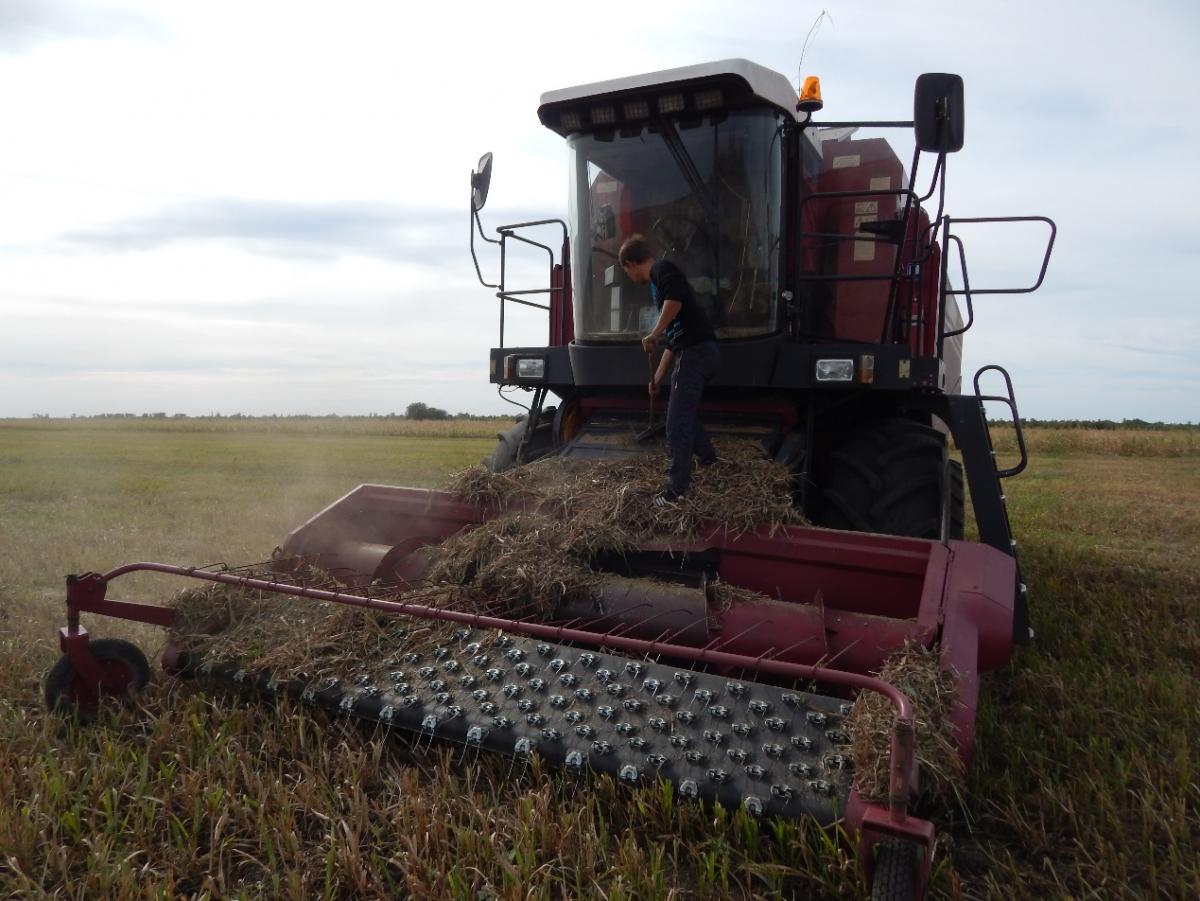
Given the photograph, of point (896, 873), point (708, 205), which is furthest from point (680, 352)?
point (896, 873)

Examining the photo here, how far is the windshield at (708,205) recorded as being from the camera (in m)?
4.57

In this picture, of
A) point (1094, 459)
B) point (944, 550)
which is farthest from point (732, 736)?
point (1094, 459)

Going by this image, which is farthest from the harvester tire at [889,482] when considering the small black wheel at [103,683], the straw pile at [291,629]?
the small black wheel at [103,683]

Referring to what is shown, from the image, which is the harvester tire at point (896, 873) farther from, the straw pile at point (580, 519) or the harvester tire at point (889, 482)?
the harvester tire at point (889, 482)

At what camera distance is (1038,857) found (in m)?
2.55

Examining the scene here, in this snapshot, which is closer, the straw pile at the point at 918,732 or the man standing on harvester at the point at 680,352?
the straw pile at the point at 918,732

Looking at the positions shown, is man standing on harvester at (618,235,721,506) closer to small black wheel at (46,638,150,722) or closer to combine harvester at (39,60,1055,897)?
combine harvester at (39,60,1055,897)

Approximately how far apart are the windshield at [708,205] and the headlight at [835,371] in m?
0.40

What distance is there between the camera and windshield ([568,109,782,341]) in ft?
15.0

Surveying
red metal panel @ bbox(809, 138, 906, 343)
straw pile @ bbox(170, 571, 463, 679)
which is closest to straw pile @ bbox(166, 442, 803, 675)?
straw pile @ bbox(170, 571, 463, 679)

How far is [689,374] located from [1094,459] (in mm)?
22352

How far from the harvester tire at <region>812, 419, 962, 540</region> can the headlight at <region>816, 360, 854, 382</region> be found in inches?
16.7

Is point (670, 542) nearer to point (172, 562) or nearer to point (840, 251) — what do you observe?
point (840, 251)

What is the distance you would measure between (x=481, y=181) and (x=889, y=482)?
2678 millimetres
